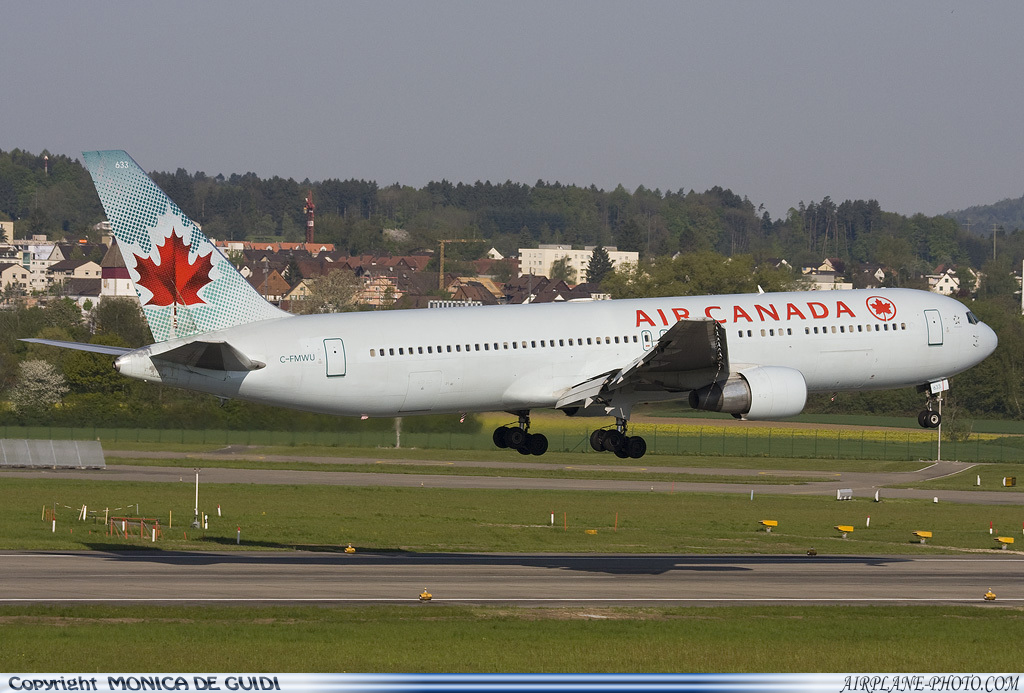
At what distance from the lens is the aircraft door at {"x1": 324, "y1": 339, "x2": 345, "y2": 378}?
4688 cm

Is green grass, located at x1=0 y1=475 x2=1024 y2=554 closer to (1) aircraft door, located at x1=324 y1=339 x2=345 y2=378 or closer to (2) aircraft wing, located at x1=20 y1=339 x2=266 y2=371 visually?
(1) aircraft door, located at x1=324 y1=339 x2=345 y2=378

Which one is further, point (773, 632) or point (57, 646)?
point (773, 632)

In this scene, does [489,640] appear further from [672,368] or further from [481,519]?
[481,519]

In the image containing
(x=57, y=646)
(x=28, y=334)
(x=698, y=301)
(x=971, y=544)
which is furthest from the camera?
(x=28, y=334)

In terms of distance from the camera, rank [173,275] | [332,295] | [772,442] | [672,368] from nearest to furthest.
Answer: [173,275] → [672,368] → [772,442] → [332,295]

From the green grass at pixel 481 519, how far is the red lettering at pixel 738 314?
25750mm

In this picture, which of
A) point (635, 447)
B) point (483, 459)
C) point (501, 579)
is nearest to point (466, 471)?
point (483, 459)

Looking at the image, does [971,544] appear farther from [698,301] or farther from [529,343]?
[529,343]

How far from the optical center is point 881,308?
5350 cm

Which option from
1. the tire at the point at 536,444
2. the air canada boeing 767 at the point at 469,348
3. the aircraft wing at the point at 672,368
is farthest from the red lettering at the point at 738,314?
the tire at the point at 536,444

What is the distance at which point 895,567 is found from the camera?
68.9 m

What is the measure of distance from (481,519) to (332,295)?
80342 millimetres

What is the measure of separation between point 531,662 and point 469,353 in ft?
35.3

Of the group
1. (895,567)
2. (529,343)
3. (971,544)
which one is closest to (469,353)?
(529,343)
